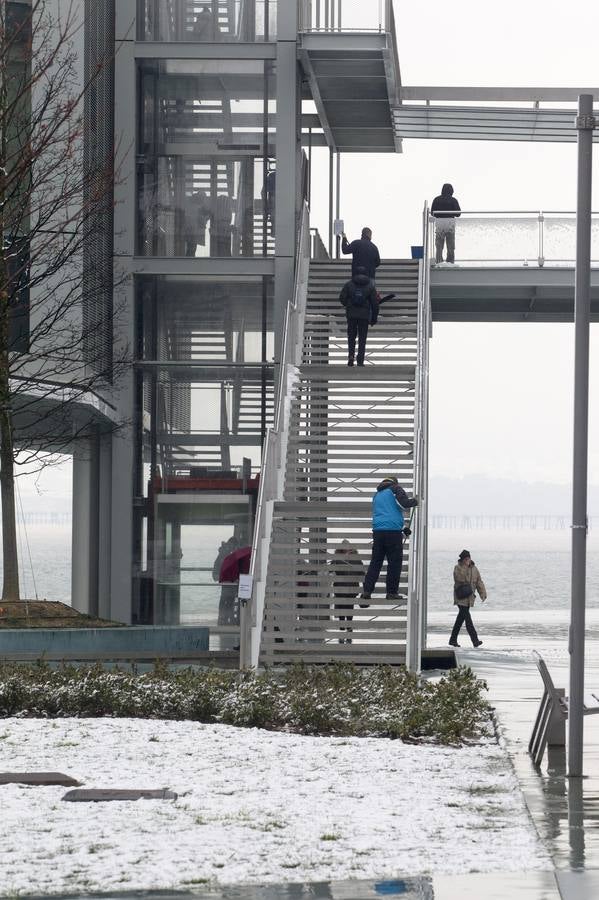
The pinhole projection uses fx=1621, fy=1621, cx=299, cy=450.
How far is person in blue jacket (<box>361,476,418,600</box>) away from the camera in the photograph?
1983 centimetres

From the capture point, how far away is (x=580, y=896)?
24.1ft

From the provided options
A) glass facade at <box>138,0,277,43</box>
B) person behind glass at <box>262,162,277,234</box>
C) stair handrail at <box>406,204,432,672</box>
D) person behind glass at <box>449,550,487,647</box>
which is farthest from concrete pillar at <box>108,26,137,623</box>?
person behind glass at <box>449,550,487,647</box>

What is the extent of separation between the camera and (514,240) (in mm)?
28406

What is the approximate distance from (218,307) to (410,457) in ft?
18.8

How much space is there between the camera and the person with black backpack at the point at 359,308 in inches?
971

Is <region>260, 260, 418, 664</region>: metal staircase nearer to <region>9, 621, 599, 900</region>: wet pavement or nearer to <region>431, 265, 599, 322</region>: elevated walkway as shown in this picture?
<region>431, 265, 599, 322</region>: elevated walkway

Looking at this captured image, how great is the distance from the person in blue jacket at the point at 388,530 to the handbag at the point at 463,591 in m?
8.38

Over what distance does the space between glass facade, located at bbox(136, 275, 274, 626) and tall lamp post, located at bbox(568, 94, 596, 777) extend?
15.6 m

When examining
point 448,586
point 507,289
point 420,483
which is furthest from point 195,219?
point 448,586

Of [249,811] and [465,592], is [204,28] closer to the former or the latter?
[465,592]

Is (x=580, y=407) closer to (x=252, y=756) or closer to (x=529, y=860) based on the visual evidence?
(x=252, y=756)

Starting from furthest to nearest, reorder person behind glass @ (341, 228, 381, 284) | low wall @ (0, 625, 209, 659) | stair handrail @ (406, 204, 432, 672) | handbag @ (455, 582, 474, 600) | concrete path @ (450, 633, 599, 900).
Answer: handbag @ (455, 582, 474, 600), person behind glass @ (341, 228, 381, 284), low wall @ (0, 625, 209, 659), stair handrail @ (406, 204, 432, 672), concrete path @ (450, 633, 599, 900)

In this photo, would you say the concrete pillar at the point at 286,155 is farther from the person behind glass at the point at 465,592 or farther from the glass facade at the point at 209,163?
the person behind glass at the point at 465,592

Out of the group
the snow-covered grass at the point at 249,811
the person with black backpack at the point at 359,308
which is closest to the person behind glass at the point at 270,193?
the person with black backpack at the point at 359,308
